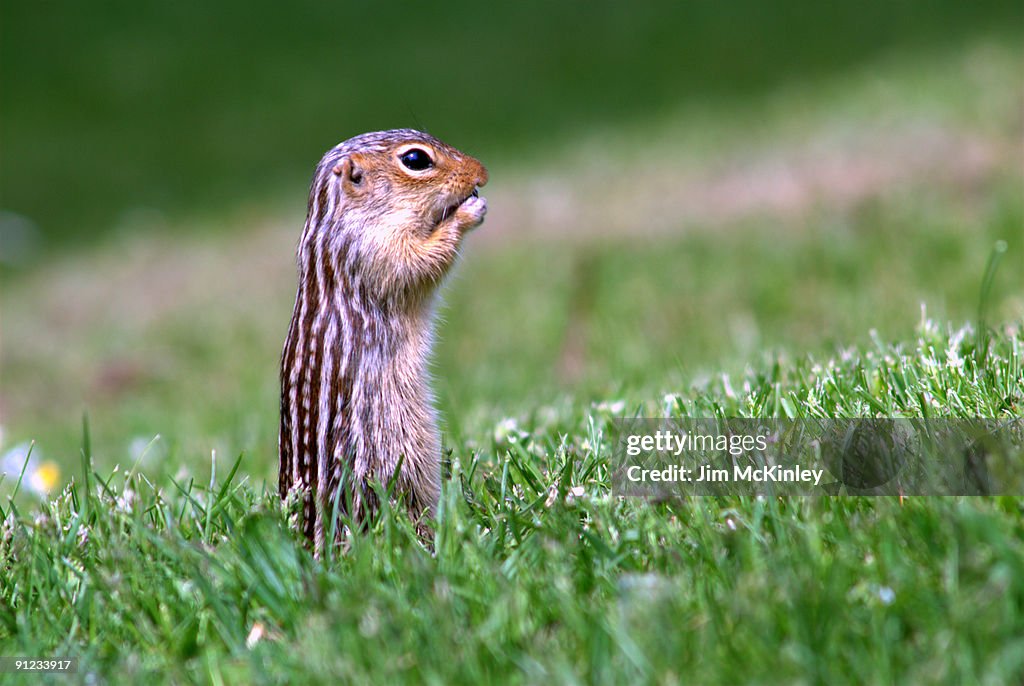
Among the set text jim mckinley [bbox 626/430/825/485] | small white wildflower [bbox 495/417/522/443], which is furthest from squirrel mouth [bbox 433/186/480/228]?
text jim mckinley [bbox 626/430/825/485]

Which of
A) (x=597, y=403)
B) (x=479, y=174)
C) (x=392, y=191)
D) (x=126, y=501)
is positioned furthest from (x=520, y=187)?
(x=126, y=501)

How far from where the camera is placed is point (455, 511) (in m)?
2.82

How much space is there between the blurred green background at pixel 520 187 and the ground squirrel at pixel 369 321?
40 centimetres

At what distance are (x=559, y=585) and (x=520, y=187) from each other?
9.79m

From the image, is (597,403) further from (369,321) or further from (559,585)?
(559,585)

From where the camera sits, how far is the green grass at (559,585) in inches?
84.4

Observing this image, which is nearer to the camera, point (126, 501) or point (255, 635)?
point (255, 635)

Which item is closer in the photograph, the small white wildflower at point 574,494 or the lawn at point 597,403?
the lawn at point 597,403

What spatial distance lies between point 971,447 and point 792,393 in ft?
2.98

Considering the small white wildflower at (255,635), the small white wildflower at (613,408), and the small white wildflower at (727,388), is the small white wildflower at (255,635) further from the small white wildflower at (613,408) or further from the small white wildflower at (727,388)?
the small white wildflower at (727,388)

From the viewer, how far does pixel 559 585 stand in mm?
2465

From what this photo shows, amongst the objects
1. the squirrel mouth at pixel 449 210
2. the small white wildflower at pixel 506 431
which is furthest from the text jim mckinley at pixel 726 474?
the squirrel mouth at pixel 449 210

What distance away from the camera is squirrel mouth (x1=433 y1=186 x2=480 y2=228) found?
396 centimetres

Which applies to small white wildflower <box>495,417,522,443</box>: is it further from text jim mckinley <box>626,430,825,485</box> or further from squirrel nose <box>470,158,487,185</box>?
squirrel nose <box>470,158,487,185</box>
